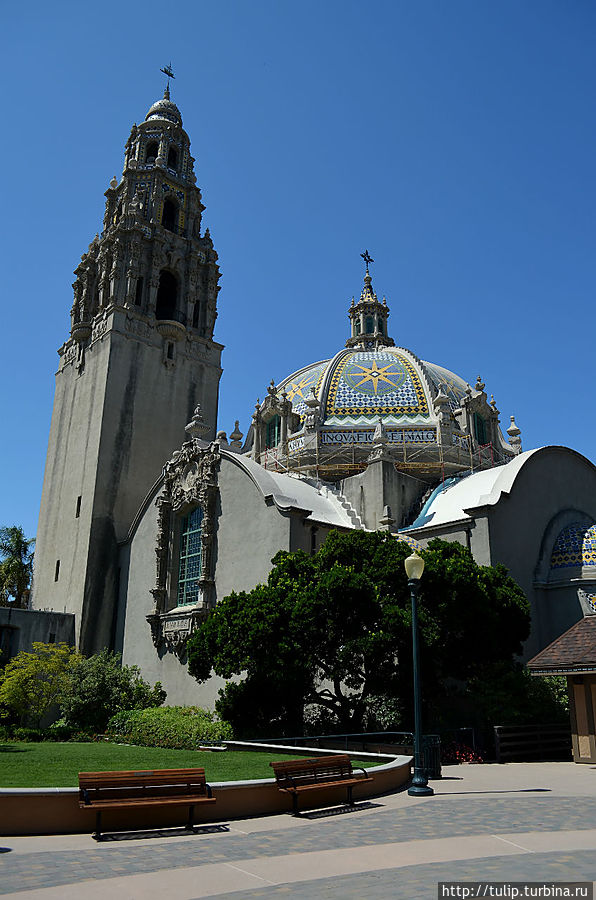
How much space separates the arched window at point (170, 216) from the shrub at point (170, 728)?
29455 millimetres

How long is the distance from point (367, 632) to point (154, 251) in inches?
1132

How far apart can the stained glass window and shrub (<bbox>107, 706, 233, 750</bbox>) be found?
607 cm

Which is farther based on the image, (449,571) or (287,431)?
(287,431)

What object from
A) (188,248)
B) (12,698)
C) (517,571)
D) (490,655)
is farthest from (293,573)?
(188,248)

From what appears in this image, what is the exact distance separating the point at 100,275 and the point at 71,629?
20.3 metres

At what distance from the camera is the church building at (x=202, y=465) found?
89.1 ft

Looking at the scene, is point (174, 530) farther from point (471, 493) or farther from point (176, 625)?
point (471, 493)

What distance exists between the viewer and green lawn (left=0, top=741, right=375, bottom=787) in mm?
12305

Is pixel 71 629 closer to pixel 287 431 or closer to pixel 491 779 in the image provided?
pixel 287 431

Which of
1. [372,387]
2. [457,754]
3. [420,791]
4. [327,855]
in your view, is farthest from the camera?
[372,387]

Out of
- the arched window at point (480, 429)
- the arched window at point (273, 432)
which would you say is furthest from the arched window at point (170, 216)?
the arched window at point (480, 429)

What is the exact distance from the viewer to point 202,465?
31.3 meters

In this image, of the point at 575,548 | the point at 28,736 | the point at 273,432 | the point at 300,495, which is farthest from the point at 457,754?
the point at 273,432

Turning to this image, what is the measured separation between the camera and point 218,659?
2148 cm
